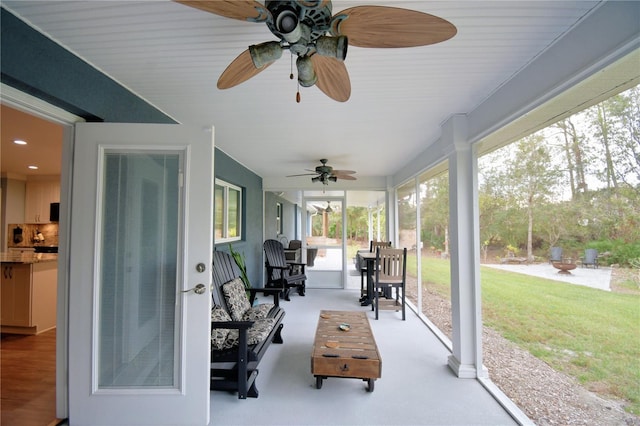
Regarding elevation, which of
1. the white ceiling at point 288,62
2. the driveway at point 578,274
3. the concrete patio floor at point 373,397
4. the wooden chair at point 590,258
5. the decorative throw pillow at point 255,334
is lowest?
the concrete patio floor at point 373,397

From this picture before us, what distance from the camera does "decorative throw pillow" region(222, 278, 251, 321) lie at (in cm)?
287

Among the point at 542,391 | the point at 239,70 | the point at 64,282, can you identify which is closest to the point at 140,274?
the point at 64,282

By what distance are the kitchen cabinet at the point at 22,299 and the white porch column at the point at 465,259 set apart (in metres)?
4.88

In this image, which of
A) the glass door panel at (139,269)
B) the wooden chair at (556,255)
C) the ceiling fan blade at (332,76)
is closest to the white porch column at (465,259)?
the wooden chair at (556,255)

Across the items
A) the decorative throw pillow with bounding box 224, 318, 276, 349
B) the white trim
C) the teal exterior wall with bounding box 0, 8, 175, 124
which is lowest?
the decorative throw pillow with bounding box 224, 318, 276, 349

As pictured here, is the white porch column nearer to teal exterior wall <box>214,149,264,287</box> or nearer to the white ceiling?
the white ceiling

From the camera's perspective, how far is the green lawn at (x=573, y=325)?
149cm

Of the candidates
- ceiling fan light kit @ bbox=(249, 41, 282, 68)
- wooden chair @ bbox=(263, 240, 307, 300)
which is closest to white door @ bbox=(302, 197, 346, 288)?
wooden chair @ bbox=(263, 240, 307, 300)

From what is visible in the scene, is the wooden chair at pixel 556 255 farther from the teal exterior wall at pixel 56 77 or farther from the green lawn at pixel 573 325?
the teal exterior wall at pixel 56 77

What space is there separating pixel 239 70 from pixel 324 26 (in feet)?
1.64

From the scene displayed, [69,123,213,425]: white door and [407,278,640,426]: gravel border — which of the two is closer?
[407,278,640,426]: gravel border

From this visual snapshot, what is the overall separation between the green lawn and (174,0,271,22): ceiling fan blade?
7.18 feet

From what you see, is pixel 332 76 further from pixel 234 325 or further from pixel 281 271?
pixel 281 271

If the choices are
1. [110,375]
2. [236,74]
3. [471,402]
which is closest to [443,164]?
[471,402]
